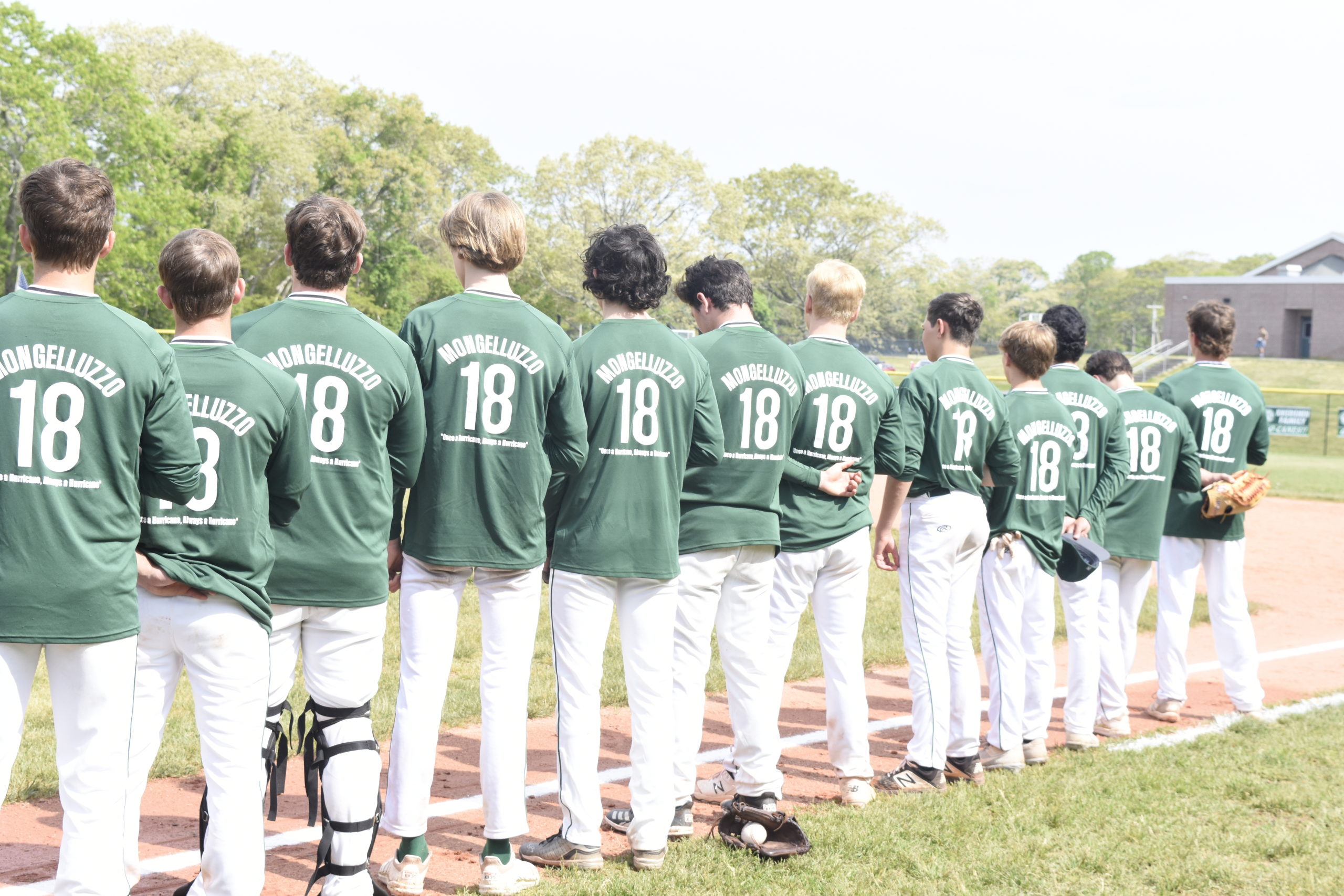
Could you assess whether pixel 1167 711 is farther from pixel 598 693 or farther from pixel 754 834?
pixel 598 693

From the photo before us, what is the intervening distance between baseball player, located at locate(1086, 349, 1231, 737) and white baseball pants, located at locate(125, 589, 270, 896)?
17.2 ft

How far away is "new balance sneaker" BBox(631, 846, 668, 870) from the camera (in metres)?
4.37

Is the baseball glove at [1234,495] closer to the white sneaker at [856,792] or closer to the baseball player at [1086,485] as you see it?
the baseball player at [1086,485]

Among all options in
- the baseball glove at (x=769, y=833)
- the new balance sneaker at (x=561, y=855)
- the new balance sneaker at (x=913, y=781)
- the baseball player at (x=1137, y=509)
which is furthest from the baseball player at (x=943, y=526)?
the new balance sneaker at (x=561, y=855)

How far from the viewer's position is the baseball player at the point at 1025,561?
593 cm

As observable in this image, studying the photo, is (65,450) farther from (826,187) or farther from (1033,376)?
(826,187)

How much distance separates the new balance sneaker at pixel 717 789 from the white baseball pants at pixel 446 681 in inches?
58.1

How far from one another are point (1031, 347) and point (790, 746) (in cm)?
270

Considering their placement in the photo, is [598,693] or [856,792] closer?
[598,693]

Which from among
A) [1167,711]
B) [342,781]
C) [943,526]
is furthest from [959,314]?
[342,781]

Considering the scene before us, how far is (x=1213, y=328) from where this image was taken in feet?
23.3

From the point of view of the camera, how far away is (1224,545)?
7.16 m

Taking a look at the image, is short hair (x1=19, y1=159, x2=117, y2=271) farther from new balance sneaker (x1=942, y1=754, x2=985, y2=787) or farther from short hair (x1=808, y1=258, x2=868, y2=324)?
new balance sneaker (x1=942, y1=754, x2=985, y2=787)

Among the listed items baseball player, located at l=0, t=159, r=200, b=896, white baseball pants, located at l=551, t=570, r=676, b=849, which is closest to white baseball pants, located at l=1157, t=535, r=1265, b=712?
white baseball pants, located at l=551, t=570, r=676, b=849
